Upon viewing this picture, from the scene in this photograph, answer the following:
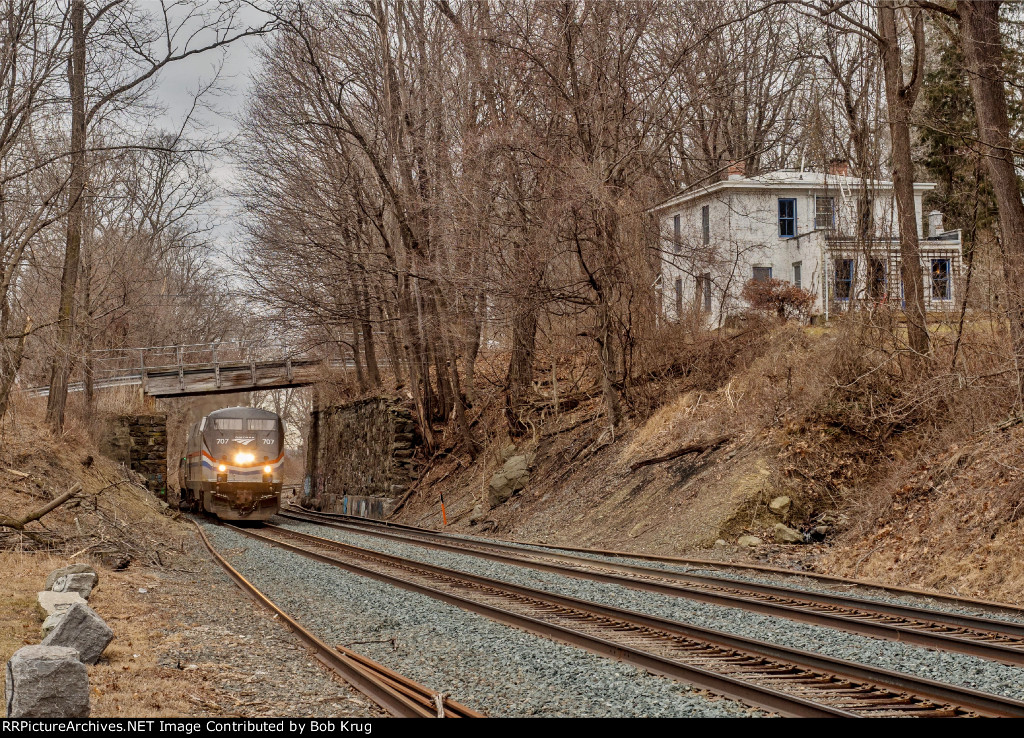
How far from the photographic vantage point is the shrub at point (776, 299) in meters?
26.7

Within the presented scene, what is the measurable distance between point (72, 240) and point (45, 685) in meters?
19.6

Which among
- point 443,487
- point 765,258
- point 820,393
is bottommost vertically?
point 443,487

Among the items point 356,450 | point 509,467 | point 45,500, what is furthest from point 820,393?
point 356,450

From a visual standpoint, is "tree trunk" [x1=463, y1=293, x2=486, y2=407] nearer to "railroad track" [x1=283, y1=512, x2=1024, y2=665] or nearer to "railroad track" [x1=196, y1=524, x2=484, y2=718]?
"railroad track" [x1=283, y1=512, x2=1024, y2=665]

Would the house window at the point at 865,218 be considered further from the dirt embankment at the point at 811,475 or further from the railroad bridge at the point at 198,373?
the railroad bridge at the point at 198,373

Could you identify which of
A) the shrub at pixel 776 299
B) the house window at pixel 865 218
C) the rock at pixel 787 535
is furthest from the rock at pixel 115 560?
the shrub at pixel 776 299

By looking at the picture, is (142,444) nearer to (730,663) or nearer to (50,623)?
(50,623)

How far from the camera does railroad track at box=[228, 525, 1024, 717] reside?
6.93 metres

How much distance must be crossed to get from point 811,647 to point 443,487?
76.8ft

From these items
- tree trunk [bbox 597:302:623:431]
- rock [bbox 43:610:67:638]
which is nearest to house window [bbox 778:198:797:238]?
tree trunk [bbox 597:302:623:431]

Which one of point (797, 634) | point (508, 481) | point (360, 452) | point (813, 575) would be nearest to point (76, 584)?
point (797, 634)

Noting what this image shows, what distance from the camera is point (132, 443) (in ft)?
129

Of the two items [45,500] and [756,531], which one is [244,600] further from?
[756,531]

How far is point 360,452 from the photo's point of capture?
133 ft
